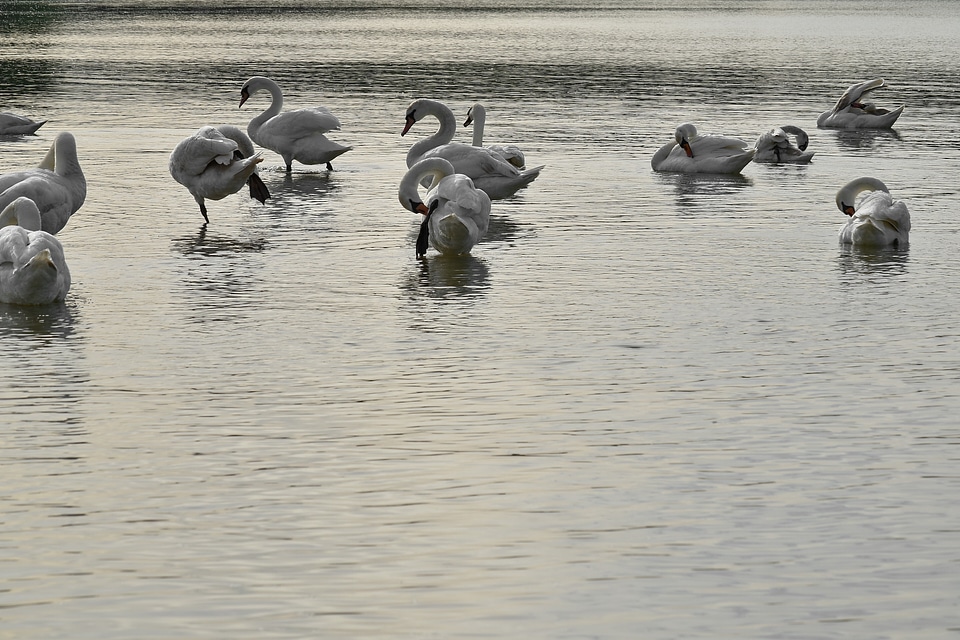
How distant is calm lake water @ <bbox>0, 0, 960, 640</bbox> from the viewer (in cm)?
558

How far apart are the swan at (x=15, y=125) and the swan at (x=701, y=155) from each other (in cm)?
916

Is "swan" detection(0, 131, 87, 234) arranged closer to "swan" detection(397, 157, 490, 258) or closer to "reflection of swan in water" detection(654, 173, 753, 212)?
"swan" detection(397, 157, 490, 258)

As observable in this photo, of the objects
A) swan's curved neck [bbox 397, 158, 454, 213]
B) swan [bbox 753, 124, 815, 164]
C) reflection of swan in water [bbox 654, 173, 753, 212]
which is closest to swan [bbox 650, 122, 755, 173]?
reflection of swan in water [bbox 654, 173, 753, 212]

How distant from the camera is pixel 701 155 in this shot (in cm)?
1867

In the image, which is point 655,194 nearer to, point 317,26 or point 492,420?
point 492,420

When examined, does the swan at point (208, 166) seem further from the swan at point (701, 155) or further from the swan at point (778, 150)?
the swan at point (778, 150)

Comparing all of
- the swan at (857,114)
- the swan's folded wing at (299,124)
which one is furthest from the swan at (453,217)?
the swan at (857,114)

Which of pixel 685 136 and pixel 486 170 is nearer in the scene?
pixel 486 170

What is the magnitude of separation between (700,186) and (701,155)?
1.13 metres

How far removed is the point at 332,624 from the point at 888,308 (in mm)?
6405

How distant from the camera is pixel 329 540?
6090 mm

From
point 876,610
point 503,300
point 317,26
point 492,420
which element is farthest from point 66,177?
point 317,26

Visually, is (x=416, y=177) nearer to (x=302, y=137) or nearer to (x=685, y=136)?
(x=302, y=137)

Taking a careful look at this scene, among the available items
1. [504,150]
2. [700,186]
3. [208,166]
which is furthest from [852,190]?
[208,166]
